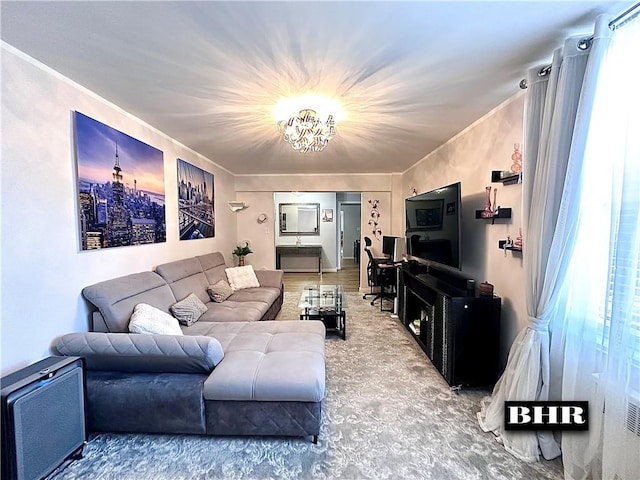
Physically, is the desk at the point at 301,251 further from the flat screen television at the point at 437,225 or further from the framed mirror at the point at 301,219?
the flat screen television at the point at 437,225

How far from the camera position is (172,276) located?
3.23 m

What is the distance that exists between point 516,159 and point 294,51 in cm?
184

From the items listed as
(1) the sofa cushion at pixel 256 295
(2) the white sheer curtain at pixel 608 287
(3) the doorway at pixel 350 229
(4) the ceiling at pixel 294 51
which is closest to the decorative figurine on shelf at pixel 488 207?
(4) the ceiling at pixel 294 51

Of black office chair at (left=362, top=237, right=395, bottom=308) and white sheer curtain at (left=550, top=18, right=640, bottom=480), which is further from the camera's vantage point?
black office chair at (left=362, top=237, right=395, bottom=308)

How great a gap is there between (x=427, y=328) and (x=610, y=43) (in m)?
2.50

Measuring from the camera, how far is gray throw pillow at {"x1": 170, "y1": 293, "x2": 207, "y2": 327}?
9.42 ft

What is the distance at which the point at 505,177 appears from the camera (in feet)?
7.94

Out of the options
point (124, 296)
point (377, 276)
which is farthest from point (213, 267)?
point (377, 276)

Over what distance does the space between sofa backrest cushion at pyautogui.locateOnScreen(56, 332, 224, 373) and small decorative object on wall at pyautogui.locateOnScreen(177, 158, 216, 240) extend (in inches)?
79.5

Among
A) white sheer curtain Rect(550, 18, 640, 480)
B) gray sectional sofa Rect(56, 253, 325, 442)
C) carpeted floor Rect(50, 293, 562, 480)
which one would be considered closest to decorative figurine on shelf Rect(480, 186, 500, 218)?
white sheer curtain Rect(550, 18, 640, 480)

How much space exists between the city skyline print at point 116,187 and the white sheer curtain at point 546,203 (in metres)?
3.13

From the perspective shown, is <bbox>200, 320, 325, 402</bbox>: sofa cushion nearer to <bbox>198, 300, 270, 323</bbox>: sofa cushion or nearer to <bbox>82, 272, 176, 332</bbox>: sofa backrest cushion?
<bbox>198, 300, 270, 323</bbox>: sofa cushion

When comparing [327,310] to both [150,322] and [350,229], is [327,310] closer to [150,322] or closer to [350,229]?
[150,322]

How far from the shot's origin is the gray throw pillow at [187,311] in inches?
113
